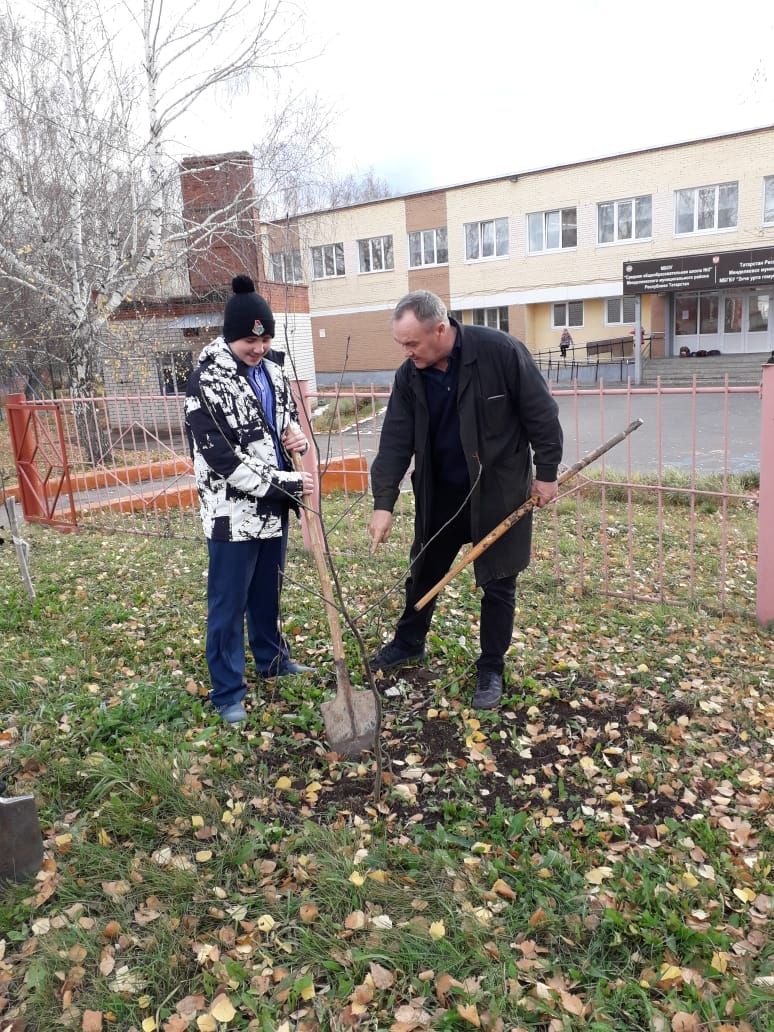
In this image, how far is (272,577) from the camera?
11.6 ft

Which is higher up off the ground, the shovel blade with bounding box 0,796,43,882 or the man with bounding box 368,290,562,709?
the man with bounding box 368,290,562,709

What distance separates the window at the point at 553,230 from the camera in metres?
27.0

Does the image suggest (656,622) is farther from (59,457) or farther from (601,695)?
(59,457)

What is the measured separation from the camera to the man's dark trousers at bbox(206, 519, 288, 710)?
3211 millimetres

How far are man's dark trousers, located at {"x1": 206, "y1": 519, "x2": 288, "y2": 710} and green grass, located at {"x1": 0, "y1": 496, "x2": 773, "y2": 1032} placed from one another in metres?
0.20

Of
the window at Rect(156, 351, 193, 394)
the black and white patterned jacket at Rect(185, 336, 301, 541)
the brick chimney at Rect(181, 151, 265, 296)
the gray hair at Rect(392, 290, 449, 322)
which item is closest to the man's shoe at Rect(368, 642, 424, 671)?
the black and white patterned jacket at Rect(185, 336, 301, 541)

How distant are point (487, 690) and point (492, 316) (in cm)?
2830

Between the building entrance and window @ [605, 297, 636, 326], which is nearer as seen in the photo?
the building entrance

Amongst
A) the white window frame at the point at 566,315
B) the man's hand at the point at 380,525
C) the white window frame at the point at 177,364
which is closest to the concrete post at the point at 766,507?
the man's hand at the point at 380,525

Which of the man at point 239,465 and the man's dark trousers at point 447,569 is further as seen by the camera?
the man's dark trousers at point 447,569

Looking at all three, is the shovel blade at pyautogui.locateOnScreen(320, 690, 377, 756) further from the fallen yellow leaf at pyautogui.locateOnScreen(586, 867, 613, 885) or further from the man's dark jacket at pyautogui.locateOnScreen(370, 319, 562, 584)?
the fallen yellow leaf at pyautogui.locateOnScreen(586, 867, 613, 885)

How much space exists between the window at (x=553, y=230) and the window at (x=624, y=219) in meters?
0.92

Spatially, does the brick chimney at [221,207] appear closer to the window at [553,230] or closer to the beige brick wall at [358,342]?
the window at [553,230]

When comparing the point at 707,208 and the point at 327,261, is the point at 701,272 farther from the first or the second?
the point at 327,261
